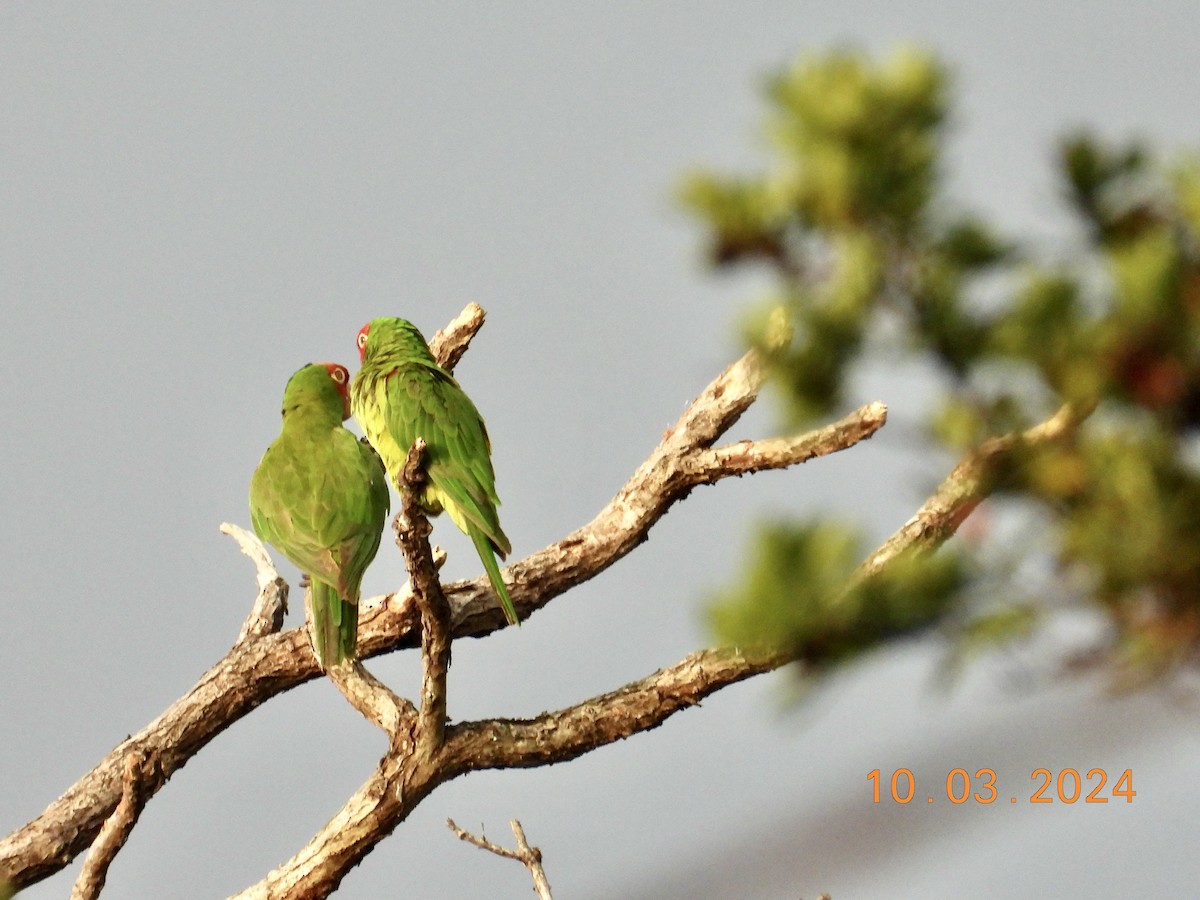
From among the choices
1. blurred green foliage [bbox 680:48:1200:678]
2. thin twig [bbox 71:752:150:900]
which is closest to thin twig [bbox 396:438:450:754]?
thin twig [bbox 71:752:150:900]

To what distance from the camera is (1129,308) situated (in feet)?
4.67

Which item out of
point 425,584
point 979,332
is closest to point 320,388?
point 425,584

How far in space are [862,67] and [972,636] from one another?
65 cm

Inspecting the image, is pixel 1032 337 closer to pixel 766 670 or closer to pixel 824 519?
pixel 824 519

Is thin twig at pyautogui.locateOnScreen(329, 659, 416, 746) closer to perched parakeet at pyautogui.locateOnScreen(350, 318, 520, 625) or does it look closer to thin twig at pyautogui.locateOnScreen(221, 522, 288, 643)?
perched parakeet at pyautogui.locateOnScreen(350, 318, 520, 625)

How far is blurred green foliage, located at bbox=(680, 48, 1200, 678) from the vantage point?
4.84 ft

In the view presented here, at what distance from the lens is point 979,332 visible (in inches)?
59.1

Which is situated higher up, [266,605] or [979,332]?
[266,605]

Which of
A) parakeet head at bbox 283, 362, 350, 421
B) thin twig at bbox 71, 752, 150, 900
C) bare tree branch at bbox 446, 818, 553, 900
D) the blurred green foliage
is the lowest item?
the blurred green foliage

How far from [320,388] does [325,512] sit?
0.97 meters

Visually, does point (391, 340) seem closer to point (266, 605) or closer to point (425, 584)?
point (266, 605)

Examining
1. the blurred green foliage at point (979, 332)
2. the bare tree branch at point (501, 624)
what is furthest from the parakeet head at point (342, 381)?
the blurred green foliage at point (979, 332)

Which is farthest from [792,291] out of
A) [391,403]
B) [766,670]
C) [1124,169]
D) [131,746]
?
[131,746]

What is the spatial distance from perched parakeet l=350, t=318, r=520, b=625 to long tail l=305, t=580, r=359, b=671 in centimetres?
51
